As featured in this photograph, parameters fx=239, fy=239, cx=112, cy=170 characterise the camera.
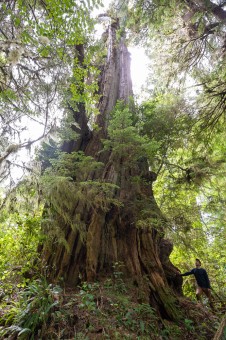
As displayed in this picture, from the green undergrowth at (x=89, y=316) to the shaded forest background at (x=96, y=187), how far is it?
0.7 inches

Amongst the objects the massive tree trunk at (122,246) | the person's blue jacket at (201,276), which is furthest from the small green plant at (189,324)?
the person's blue jacket at (201,276)

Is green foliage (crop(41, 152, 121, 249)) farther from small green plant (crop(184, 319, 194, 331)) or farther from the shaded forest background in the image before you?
small green plant (crop(184, 319, 194, 331))

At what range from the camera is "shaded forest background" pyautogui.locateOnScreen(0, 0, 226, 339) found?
3.42 m

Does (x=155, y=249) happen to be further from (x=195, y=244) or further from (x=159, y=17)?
(x=159, y=17)

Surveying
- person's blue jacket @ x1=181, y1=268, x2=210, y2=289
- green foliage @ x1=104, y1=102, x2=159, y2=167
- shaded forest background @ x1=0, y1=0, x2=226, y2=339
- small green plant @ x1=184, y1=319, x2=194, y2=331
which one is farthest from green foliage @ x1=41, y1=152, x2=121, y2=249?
person's blue jacket @ x1=181, y1=268, x2=210, y2=289

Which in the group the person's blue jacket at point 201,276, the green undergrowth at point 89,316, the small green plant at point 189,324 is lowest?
the small green plant at point 189,324

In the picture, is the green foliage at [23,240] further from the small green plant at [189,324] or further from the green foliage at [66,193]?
the small green plant at [189,324]

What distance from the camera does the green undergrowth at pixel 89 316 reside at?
9.84ft

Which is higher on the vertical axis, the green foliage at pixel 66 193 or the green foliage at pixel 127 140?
the green foliage at pixel 127 140

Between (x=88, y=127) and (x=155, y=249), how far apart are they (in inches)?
146

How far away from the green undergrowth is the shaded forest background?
0.02 meters

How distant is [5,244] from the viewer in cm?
477

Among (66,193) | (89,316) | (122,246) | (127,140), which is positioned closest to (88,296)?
(89,316)

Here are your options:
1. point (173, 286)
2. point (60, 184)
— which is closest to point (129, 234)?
point (173, 286)
